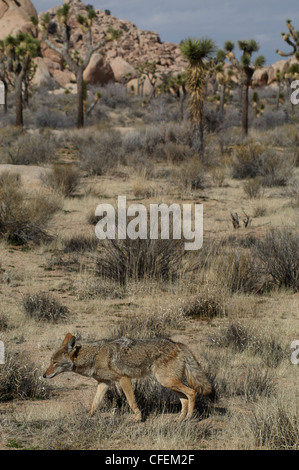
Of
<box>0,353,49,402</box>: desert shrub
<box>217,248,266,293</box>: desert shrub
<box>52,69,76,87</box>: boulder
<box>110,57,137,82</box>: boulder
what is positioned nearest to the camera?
<box>0,353,49,402</box>: desert shrub

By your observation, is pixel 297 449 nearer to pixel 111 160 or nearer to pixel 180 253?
pixel 180 253

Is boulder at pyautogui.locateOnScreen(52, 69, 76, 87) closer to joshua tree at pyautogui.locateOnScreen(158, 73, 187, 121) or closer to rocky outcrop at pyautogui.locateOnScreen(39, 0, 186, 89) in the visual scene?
rocky outcrop at pyautogui.locateOnScreen(39, 0, 186, 89)

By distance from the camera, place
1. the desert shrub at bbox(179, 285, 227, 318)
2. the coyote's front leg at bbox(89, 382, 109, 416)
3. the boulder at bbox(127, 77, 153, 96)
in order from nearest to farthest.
→ the coyote's front leg at bbox(89, 382, 109, 416)
the desert shrub at bbox(179, 285, 227, 318)
the boulder at bbox(127, 77, 153, 96)

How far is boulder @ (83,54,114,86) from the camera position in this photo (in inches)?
2901

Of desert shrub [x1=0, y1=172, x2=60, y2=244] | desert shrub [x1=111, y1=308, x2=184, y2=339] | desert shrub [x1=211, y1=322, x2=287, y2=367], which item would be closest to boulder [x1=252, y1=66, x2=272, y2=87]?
desert shrub [x1=0, y1=172, x2=60, y2=244]

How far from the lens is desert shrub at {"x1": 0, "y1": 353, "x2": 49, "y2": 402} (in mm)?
5754

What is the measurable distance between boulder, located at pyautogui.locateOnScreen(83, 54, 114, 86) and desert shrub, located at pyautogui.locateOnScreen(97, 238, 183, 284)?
65229 mm

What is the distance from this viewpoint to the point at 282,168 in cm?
2162

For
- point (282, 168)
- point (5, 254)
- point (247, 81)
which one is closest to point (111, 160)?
point (282, 168)

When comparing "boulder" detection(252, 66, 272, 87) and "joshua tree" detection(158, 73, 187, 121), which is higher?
"boulder" detection(252, 66, 272, 87)

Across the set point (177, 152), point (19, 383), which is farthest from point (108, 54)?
point (19, 383)

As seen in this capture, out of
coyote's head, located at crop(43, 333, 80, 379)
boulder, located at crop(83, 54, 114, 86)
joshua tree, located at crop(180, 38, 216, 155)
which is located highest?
boulder, located at crop(83, 54, 114, 86)

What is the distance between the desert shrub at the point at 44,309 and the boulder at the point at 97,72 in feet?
221

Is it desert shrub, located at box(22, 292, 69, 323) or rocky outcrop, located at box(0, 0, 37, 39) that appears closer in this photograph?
desert shrub, located at box(22, 292, 69, 323)
